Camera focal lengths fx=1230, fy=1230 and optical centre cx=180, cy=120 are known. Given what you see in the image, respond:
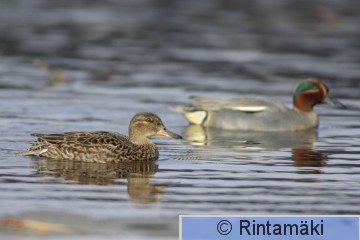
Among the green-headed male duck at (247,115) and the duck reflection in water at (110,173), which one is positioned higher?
the green-headed male duck at (247,115)

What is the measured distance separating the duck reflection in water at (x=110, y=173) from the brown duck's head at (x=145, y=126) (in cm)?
44

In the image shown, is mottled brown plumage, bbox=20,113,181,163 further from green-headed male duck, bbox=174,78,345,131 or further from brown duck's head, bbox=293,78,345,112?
brown duck's head, bbox=293,78,345,112

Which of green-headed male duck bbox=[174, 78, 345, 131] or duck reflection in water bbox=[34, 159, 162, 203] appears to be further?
Answer: green-headed male duck bbox=[174, 78, 345, 131]

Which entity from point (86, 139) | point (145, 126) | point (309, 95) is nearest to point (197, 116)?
point (309, 95)

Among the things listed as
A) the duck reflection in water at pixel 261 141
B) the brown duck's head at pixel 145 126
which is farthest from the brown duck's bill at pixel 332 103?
the brown duck's head at pixel 145 126

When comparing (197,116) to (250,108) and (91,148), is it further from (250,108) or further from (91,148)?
(91,148)

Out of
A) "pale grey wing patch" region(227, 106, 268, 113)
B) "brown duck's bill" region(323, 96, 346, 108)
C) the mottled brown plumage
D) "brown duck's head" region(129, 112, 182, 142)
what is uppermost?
"brown duck's bill" region(323, 96, 346, 108)

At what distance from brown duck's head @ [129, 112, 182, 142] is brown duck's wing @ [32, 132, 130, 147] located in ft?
0.78

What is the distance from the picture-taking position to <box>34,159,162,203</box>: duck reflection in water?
12.6m

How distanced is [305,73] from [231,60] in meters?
1.86

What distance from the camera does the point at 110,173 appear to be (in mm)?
13680

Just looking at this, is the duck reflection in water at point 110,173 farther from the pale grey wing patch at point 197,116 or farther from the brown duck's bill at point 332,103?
the brown duck's bill at point 332,103

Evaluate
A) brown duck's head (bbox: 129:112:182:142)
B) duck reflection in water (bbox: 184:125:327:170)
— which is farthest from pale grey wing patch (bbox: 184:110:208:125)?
brown duck's head (bbox: 129:112:182:142)

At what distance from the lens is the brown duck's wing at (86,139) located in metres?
14.4
